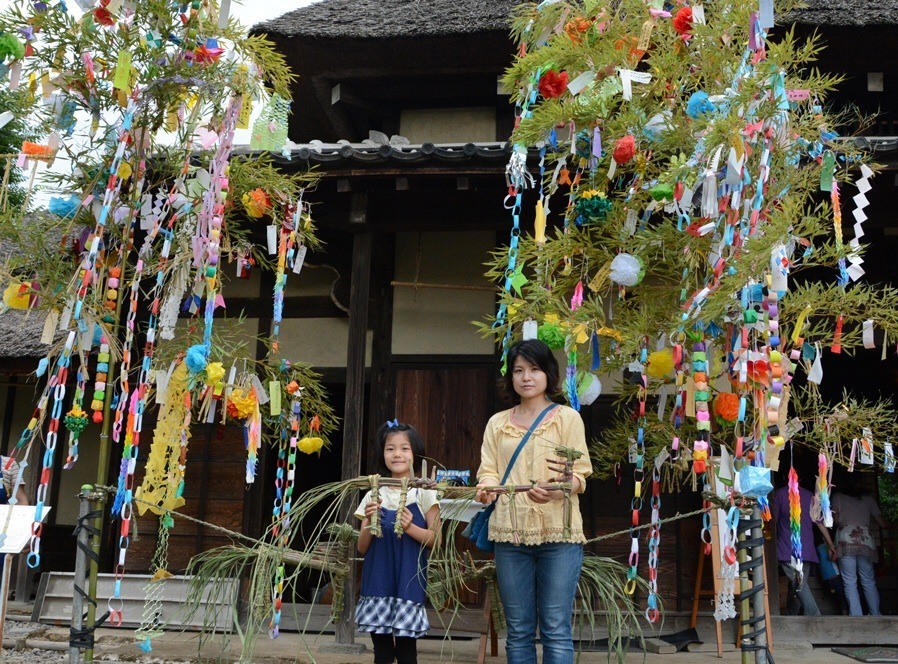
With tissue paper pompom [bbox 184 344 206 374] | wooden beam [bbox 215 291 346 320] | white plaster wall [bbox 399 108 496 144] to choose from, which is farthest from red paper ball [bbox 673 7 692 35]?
wooden beam [bbox 215 291 346 320]

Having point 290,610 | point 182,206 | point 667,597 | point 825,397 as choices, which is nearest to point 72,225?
point 182,206

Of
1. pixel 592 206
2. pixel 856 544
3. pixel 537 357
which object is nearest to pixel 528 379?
pixel 537 357

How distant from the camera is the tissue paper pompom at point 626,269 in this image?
3484 mm

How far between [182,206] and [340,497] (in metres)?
1.79

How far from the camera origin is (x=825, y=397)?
7262 mm

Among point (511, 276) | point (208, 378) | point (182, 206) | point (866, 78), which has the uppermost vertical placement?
point (866, 78)

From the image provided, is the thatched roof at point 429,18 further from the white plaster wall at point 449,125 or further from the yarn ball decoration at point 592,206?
the yarn ball decoration at point 592,206

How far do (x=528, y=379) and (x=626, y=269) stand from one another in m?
0.85

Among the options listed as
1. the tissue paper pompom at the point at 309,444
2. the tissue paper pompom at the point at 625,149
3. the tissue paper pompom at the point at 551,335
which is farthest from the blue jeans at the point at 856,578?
the tissue paper pompom at the point at 625,149

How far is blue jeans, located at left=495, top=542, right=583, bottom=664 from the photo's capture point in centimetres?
273

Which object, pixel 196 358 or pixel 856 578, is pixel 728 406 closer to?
pixel 196 358

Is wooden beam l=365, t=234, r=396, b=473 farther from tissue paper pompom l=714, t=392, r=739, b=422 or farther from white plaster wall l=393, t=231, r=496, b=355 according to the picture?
tissue paper pompom l=714, t=392, r=739, b=422

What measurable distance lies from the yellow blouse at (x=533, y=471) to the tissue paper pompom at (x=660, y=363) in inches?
32.1

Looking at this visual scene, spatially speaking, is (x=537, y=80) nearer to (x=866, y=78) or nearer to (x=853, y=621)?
(x=866, y=78)
